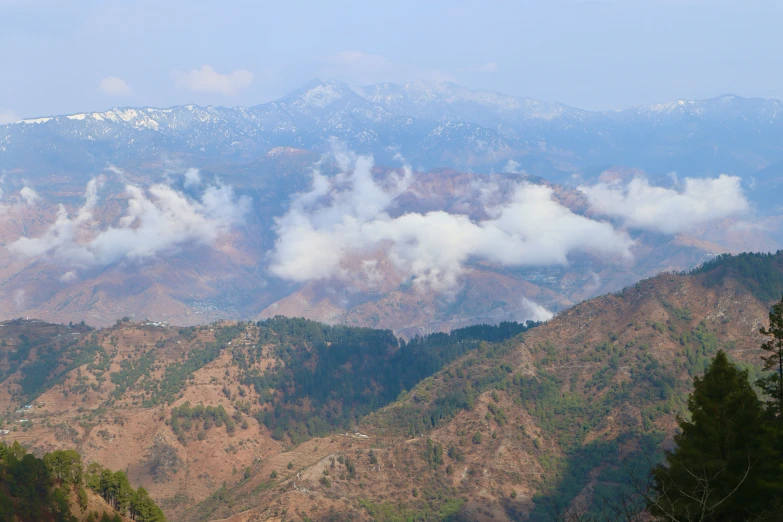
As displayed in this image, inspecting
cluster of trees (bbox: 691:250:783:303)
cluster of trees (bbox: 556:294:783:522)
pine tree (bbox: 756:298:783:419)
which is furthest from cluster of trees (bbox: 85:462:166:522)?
cluster of trees (bbox: 691:250:783:303)

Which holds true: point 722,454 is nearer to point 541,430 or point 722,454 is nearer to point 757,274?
point 541,430

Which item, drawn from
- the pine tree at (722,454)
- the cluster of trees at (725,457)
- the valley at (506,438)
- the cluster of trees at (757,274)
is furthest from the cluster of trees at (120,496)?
the cluster of trees at (757,274)

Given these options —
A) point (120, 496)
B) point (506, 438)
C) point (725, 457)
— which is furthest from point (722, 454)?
point (506, 438)

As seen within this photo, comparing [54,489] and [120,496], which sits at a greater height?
[54,489]

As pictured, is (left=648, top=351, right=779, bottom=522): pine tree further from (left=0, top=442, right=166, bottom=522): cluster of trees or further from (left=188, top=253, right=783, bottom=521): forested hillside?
(left=188, top=253, right=783, bottom=521): forested hillside

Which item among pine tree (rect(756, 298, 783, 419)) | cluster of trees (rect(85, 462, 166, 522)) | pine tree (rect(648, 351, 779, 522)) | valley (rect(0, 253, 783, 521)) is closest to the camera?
pine tree (rect(648, 351, 779, 522))

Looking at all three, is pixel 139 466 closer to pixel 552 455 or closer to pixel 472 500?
pixel 472 500
